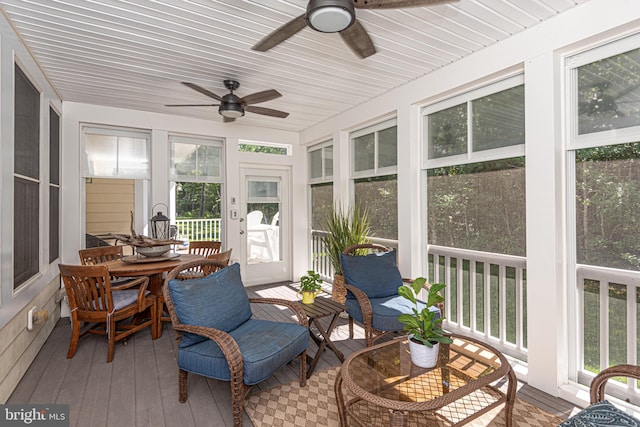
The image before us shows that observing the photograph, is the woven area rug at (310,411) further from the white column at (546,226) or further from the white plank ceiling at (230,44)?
the white plank ceiling at (230,44)

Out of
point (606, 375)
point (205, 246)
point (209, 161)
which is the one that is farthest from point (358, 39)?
point (209, 161)

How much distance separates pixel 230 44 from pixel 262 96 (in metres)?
0.58

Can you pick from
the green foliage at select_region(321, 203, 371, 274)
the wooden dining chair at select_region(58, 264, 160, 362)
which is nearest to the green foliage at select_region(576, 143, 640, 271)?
the green foliage at select_region(321, 203, 371, 274)

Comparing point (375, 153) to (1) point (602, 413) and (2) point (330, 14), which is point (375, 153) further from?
(1) point (602, 413)

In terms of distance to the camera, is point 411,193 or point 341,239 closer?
point 411,193

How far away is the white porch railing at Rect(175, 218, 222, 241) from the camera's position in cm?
494

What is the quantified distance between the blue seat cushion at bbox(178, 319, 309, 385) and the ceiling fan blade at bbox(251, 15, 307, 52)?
79.1 inches

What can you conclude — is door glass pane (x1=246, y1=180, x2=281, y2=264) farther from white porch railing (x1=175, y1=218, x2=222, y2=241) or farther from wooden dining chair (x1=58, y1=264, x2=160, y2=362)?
wooden dining chair (x1=58, y1=264, x2=160, y2=362)

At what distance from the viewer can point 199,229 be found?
5.13 metres

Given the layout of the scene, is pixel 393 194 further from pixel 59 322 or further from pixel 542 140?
pixel 59 322

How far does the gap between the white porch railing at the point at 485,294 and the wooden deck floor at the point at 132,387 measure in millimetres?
564

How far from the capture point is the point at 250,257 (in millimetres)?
5523

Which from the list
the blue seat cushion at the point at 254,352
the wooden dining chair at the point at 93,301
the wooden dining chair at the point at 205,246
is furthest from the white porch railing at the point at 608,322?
the wooden dining chair at the point at 205,246

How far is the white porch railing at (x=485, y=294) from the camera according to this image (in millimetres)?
2812
